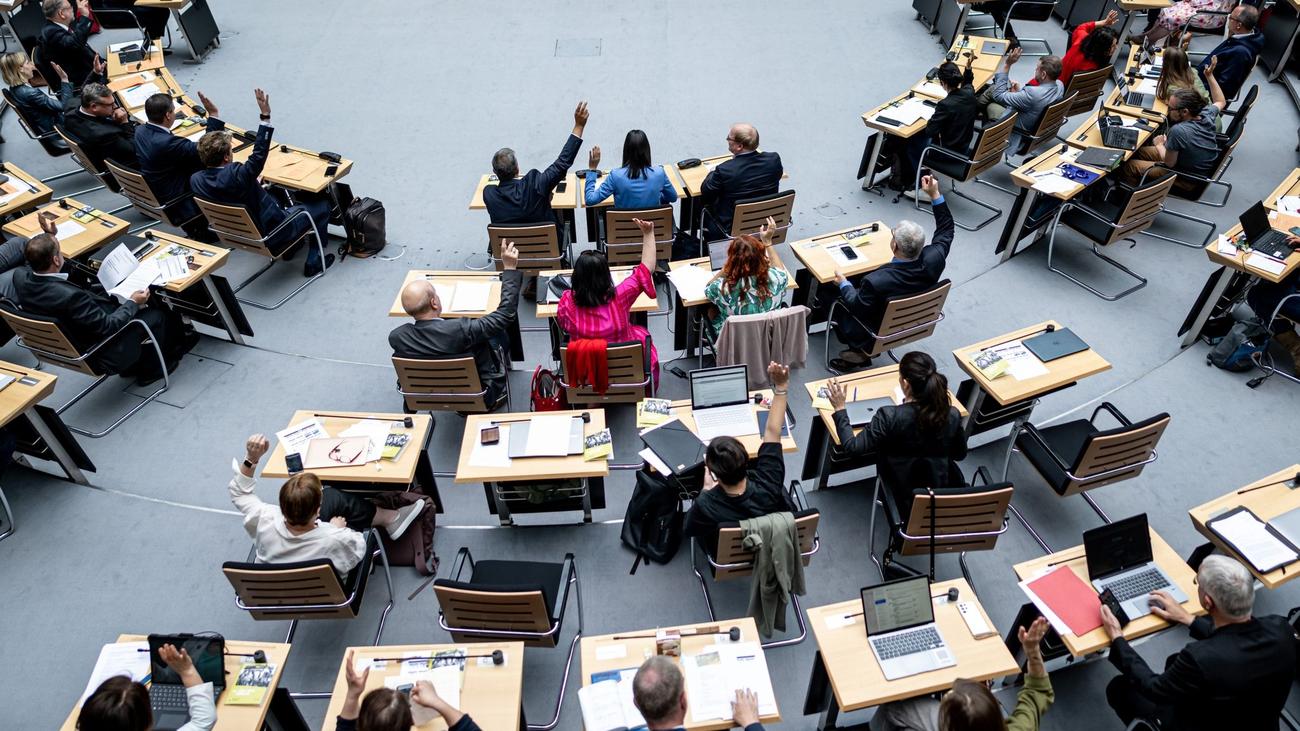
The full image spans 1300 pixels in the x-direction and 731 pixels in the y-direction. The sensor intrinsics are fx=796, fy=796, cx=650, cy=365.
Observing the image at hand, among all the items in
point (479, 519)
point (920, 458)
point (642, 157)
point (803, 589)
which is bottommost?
point (479, 519)

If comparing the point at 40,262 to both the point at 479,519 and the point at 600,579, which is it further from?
the point at 600,579

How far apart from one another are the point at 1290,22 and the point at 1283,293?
607 cm

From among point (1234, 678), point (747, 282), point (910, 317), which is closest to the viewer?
point (1234, 678)

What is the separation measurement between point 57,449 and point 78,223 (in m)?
2.60

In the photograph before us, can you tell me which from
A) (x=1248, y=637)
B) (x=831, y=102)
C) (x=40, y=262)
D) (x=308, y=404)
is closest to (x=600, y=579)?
(x=308, y=404)

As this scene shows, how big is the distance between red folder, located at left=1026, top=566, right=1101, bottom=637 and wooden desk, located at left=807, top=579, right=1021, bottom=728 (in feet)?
1.33

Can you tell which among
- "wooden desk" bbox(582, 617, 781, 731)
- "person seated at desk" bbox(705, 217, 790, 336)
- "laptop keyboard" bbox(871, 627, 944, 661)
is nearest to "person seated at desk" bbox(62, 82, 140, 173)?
"person seated at desk" bbox(705, 217, 790, 336)

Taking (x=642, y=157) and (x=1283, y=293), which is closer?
(x=1283, y=293)

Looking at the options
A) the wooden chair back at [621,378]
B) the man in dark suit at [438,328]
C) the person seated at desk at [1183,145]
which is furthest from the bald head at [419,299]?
the person seated at desk at [1183,145]

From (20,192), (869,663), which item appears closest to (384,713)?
(869,663)

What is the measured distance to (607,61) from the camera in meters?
11.1

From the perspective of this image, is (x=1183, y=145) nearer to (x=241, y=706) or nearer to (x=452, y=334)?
(x=452, y=334)

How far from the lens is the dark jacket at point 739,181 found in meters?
7.15

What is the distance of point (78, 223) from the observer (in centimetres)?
729
